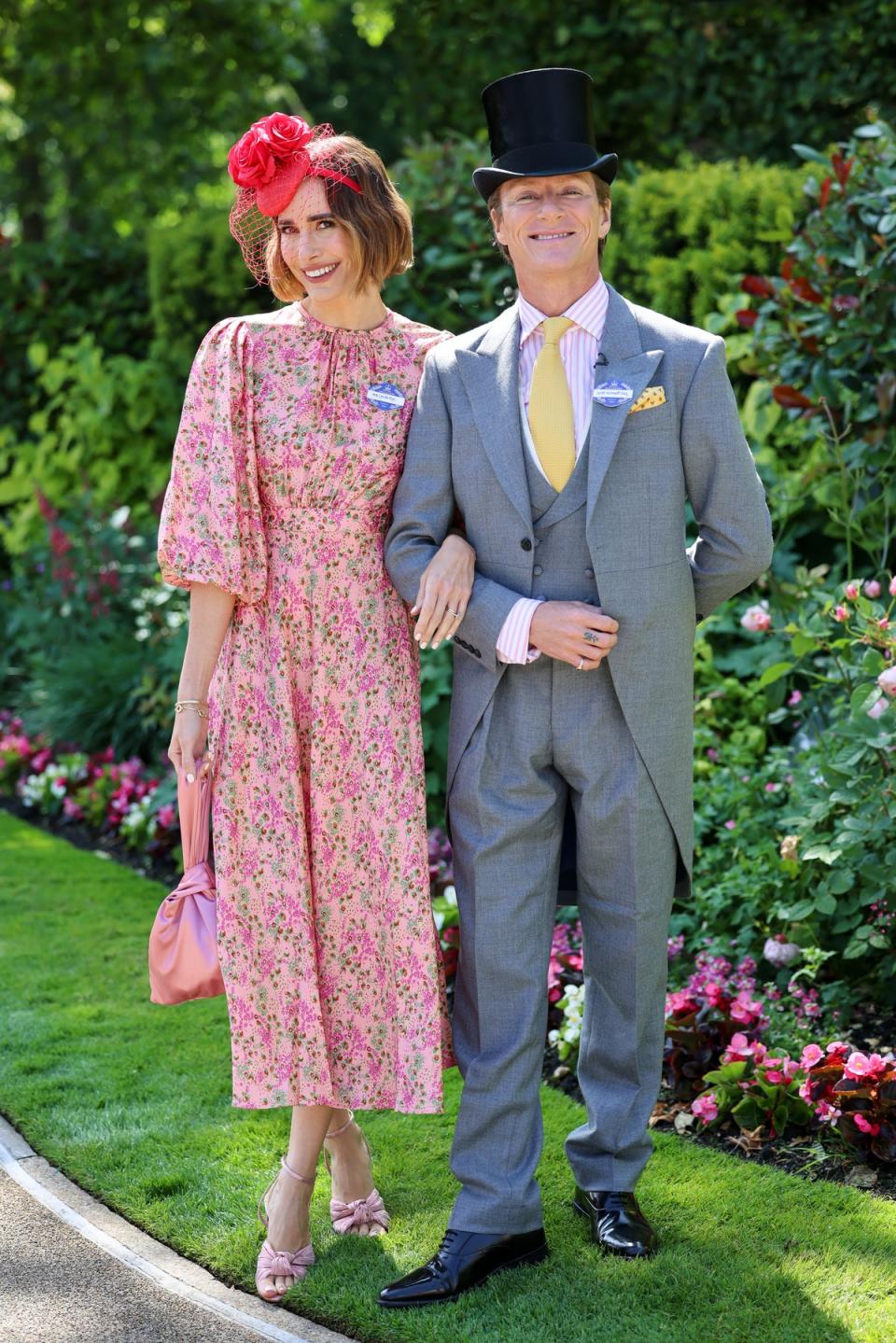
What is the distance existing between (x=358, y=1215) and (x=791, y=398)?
2505 mm

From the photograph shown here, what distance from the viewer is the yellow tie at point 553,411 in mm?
2555

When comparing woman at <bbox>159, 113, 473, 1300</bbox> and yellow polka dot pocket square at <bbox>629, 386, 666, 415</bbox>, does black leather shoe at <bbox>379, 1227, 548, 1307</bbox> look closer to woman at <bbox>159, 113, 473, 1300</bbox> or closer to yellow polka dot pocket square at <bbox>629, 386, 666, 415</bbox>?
woman at <bbox>159, 113, 473, 1300</bbox>

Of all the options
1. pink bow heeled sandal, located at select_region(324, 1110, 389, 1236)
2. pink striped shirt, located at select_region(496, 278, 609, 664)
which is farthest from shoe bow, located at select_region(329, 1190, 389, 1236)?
pink striped shirt, located at select_region(496, 278, 609, 664)

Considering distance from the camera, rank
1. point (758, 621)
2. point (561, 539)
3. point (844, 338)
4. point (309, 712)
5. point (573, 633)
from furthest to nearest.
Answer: point (844, 338)
point (758, 621)
point (309, 712)
point (561, 539)
point (573, 633)

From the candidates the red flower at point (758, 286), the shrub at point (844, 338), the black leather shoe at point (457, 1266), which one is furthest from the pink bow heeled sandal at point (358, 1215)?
the red flower at point (758, 286)

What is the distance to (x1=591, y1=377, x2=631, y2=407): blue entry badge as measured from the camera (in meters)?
2.46

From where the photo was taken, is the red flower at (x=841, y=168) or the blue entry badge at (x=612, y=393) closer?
the blue entry badge at (x=612, y=393)

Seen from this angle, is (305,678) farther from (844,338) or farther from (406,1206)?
(844,338)

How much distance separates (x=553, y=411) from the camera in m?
2.56

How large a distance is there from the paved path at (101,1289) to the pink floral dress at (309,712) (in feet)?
1.18

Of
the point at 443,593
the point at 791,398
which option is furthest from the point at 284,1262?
the point at 791,398

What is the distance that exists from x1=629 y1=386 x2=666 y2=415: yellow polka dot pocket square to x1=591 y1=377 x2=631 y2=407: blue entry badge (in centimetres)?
2

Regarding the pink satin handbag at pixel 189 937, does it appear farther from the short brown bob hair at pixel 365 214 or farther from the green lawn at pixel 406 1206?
the short brown bob hair at pixel 365 214

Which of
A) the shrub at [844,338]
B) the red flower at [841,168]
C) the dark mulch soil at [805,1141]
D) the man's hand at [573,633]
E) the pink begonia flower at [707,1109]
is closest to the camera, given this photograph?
the man's hand at [573,633]
